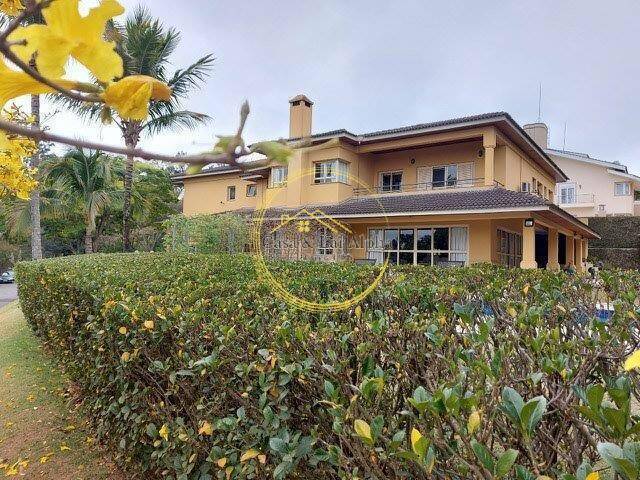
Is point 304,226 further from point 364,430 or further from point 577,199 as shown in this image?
point 577,199

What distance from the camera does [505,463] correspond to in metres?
0.93

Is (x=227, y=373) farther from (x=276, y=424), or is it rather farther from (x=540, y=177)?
(x=540, y=177)

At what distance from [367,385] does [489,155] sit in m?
14.2

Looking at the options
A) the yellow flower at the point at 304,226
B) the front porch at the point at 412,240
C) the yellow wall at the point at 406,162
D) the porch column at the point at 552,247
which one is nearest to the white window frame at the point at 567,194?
the yellow wall at the point at 406,162

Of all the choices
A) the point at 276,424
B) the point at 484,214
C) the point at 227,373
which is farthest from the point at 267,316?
the point at 484,214

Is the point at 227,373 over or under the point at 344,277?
under

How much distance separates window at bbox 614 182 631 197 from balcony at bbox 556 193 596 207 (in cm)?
188

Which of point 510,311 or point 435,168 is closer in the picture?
point 510,311

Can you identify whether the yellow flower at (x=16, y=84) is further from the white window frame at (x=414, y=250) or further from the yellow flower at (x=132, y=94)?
the white window frame at (x=414, y=250)

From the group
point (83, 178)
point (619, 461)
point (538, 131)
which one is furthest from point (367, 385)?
point (538, 131)

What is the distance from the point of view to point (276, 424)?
5.63ft

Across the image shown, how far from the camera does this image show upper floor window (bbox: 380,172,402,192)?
17.2 metres

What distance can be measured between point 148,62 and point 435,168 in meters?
10.3

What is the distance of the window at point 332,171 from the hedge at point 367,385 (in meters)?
13.0
